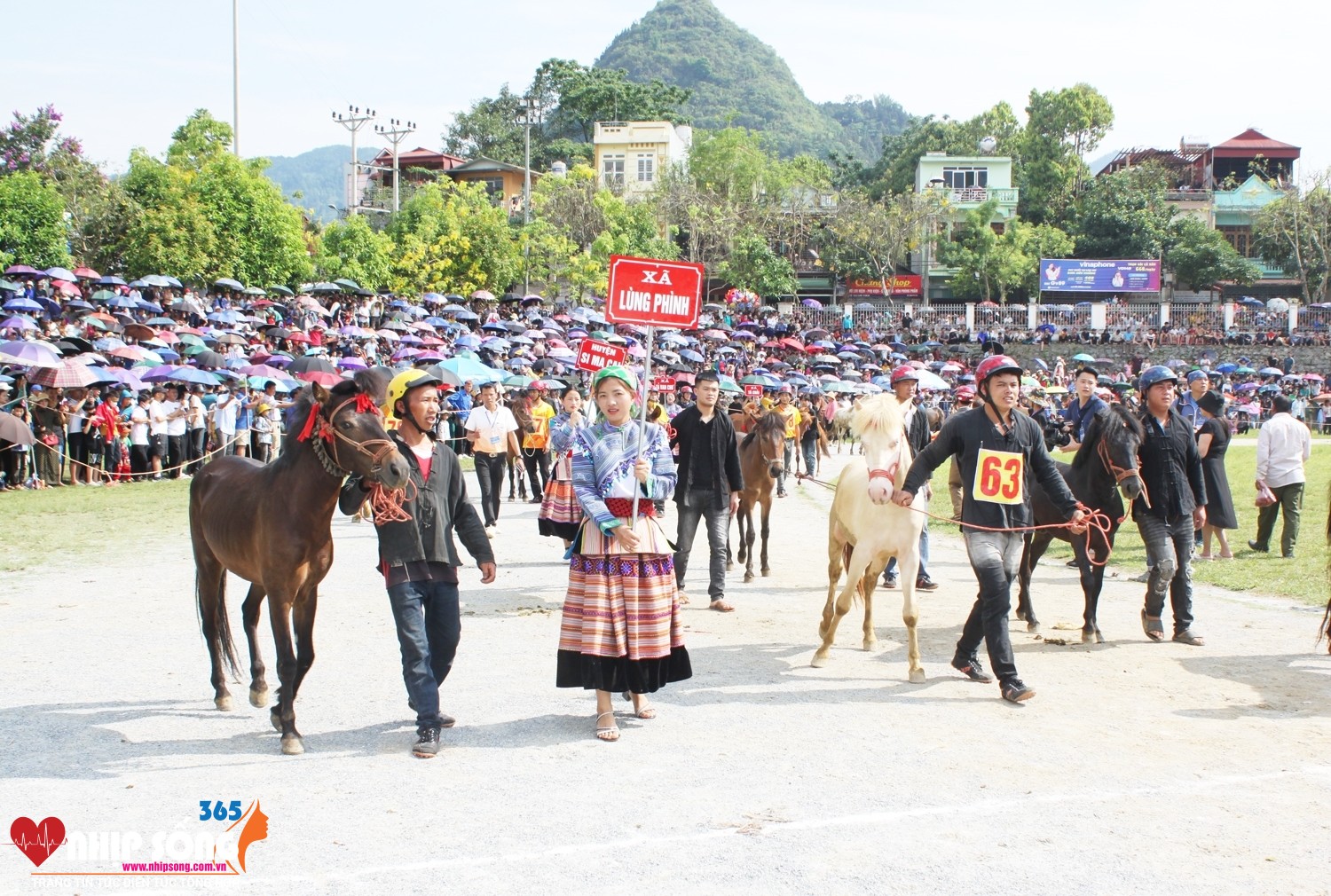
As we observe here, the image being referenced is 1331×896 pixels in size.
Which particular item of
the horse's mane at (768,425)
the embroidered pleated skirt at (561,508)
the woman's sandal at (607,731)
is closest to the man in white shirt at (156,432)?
the horse's mane at (768,425)

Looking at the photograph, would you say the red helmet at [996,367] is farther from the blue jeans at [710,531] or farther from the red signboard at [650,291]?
the blue jeans at [710,531]

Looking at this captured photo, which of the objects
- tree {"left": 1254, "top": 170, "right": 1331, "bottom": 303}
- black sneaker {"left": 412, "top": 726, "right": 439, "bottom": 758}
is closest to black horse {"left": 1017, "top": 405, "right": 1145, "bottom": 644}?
black sneaker {"left": 412, "top": 726, "right": 439, "bottom": 758}

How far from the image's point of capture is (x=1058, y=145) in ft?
234

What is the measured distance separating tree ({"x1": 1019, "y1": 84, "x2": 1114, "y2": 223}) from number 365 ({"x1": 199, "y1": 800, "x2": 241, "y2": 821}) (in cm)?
6809

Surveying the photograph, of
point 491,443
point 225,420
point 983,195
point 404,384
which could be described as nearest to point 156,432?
point 225,420

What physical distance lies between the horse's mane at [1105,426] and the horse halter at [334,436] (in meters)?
5.61

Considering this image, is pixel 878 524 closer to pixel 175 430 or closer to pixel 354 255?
pixel 175 430

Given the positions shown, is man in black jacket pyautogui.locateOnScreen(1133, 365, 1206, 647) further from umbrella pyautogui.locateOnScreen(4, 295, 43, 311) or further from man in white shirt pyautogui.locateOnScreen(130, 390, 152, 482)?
umbrella pyautogui.locateOnScreen(4, 295, 43, 311)

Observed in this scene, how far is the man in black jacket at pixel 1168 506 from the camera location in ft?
29.5

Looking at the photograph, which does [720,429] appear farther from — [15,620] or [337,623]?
[15,620]

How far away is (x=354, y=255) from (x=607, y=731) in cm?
4165

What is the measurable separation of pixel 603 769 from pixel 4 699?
3871 millimetres

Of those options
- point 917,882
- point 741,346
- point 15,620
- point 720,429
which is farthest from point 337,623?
point 741,346

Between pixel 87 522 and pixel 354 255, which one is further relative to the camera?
pixel 354 255
